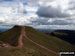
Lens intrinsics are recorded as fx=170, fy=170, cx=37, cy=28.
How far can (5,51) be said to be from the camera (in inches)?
3745

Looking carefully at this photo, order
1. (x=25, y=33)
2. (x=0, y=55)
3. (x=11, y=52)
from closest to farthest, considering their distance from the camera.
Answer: (x=0, y=55) < (x=11, y=52) < (x=25, y=33)

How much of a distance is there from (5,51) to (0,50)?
344 centimetres

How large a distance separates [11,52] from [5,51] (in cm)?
375

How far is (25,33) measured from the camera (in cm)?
18338

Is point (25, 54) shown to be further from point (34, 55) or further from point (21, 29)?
point (21, 29)

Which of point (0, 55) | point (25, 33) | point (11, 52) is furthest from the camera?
point (25, 33)

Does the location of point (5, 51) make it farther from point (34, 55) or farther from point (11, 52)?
point (34, 55)

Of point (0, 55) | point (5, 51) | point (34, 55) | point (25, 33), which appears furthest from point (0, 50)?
point (25, 33)

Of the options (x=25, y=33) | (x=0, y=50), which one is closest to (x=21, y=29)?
(x=25, y=33)

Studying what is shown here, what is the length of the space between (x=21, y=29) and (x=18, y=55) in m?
104

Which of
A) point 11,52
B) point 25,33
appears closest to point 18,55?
point 11,52

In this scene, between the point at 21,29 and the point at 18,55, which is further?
the point at 21,29

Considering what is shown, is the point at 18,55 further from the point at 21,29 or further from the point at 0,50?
the point at 21,29

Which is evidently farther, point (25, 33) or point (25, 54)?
point (25, 33)
